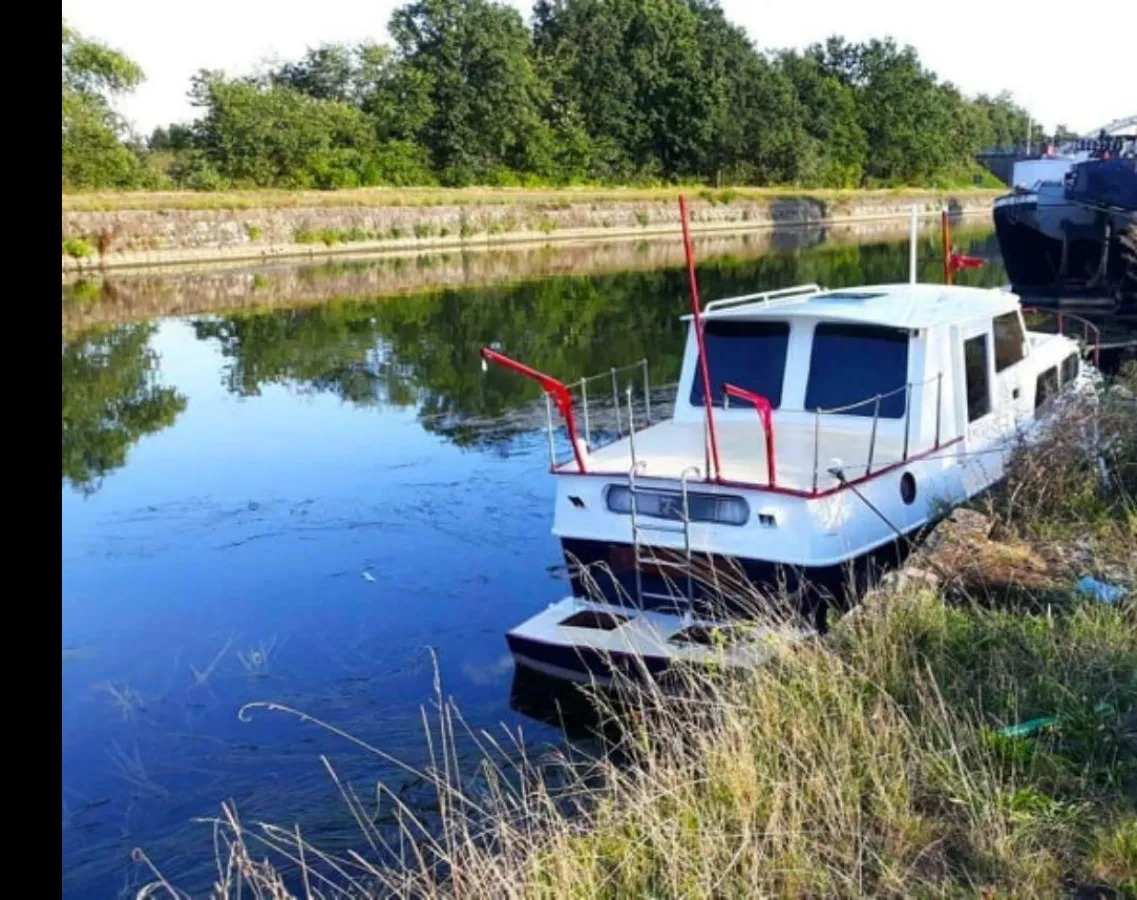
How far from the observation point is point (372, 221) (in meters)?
50.3

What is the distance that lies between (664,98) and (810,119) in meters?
13.3

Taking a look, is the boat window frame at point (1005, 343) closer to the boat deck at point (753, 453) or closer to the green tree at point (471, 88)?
the boat deck at point (753, 453)

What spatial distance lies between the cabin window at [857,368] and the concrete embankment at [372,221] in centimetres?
2655

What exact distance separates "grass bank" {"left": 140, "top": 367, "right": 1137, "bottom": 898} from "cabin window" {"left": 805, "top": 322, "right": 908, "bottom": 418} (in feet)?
8.83

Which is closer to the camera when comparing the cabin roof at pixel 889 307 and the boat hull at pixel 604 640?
the boat hull at pixel 604 640

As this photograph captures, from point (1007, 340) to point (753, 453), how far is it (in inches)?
144

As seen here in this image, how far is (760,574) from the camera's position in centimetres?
841

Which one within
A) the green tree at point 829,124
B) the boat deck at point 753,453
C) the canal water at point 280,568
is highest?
the green tree at point 829,124

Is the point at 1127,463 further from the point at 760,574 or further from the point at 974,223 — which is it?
the point at 974,223

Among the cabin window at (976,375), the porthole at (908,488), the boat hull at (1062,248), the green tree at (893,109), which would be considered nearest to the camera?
the porthole at (908,488)

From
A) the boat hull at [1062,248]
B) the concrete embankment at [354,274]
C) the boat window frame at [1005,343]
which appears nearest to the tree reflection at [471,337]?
the concrete embankment at [354,274]

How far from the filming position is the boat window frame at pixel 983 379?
410 inches

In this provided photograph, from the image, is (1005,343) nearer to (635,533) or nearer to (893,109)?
(635,533)

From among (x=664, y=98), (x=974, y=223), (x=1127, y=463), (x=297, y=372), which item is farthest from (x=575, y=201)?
(x=1127, y=463)
